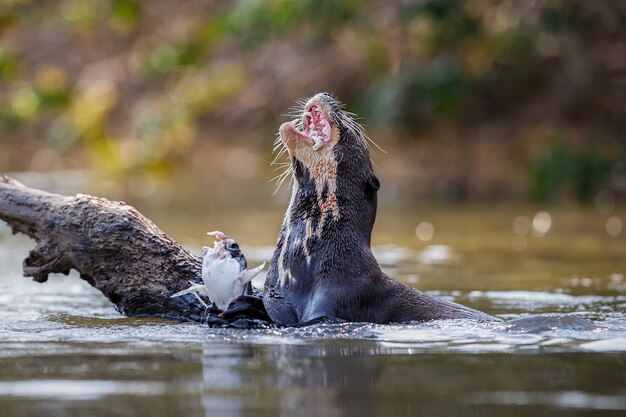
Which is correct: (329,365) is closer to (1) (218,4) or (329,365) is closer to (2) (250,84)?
(2) (250,84)

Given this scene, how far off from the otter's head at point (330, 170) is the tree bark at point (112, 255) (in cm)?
69

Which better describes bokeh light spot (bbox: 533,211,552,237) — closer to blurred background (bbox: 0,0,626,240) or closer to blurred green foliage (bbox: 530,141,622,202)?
blurred background (bbox: 0,0,626,240)

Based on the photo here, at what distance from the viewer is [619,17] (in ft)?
54.3

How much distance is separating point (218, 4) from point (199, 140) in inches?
159

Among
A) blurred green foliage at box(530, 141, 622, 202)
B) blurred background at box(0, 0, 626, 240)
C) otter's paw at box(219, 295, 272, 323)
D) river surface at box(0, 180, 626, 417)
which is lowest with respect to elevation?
river surface at box(0, 180, 626, 417)

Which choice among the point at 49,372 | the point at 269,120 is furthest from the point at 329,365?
the point at 269,120

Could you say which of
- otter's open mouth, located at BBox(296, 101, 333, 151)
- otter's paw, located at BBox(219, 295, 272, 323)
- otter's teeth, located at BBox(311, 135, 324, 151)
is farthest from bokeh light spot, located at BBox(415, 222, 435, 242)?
otter's paw, located at BBox(219, 295, 272, 323)

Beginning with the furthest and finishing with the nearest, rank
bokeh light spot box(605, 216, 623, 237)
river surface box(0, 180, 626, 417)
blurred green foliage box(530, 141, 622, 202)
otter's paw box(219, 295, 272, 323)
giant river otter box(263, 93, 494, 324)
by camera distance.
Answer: blurred green foliage box(530, 141, 622, 202), bokeh light spot box(605, 216, 623, 237), giant river otter box(263, 93, 494, 324), otter's paw box(219, 295, 272, 323), river surface box(0, 180, 626, 417)

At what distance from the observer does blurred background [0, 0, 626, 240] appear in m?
14.9

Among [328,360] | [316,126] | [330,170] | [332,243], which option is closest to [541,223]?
[316,126]

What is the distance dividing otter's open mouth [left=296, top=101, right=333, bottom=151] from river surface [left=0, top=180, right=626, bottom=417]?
3.46 ft

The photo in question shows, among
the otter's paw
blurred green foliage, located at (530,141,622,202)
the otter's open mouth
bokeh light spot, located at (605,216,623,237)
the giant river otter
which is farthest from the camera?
blurred green foliage, located at (530,141,622,202)

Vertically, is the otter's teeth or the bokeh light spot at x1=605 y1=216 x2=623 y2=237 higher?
the bokeh light spot at x1=605 y1=216 x2=623 y2=237

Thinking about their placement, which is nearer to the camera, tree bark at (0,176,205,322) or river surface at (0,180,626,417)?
river surface at (0,180,626,417)
